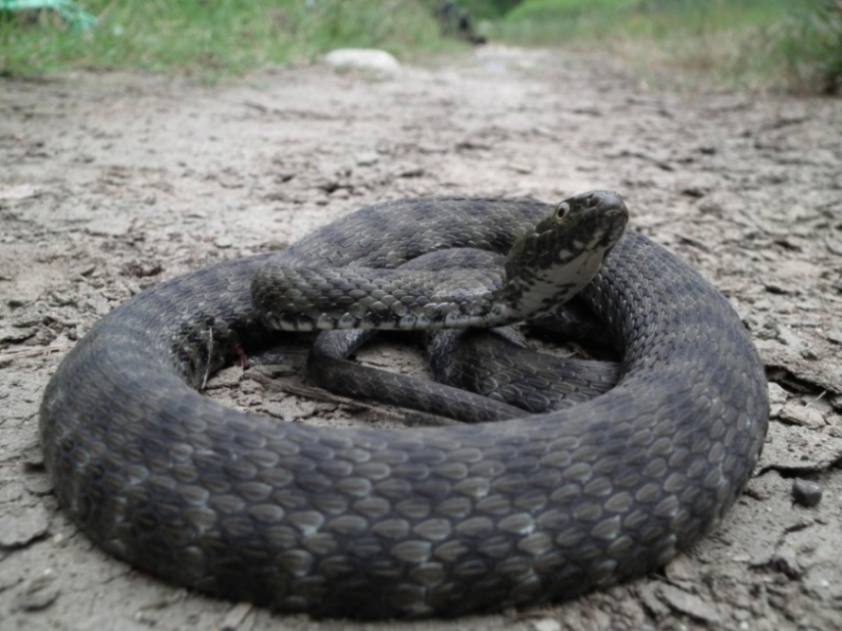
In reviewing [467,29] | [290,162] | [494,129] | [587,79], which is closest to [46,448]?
[290,162]

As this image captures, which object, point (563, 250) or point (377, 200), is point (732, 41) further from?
point (563, 250)

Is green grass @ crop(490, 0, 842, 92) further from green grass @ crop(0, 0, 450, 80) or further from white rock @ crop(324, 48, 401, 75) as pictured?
green grass @ crop(0, 0, 450, 80)

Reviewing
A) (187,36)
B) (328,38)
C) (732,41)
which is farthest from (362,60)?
(732,41)

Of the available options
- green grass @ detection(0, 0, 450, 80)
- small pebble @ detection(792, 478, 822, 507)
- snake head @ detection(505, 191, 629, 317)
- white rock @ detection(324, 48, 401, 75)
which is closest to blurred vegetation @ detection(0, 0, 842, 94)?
green grass @ detection(0, 0, 450, 80)

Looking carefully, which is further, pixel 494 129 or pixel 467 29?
pixel 467 29

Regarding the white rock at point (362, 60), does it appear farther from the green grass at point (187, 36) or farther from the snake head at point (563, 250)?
the snake head at point (563, 250)

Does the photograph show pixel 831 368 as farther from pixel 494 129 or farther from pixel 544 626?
pixel 494 129

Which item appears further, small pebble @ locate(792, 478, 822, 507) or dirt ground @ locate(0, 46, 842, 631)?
small pebble @ locate(792, 478, 822, 507)
